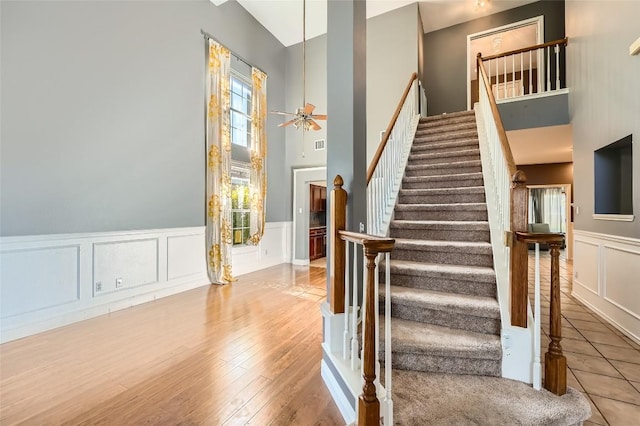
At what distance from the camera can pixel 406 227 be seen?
120 inches

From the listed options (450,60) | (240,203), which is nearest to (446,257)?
(240,203)

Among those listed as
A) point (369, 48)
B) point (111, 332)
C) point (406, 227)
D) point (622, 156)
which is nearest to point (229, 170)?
point (111, 332)

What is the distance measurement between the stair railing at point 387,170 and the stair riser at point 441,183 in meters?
0.17

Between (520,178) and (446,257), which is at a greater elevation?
(520,178)

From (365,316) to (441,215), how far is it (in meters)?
2.21

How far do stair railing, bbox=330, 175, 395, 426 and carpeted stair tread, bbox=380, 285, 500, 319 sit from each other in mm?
410

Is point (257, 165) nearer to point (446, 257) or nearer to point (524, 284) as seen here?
point (446, 257)

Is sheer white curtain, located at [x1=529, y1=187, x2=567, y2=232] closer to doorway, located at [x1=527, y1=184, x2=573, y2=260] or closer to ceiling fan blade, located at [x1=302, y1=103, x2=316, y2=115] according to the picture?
doorway, located at [x1=527, y1=184, x2=573, y2=260]

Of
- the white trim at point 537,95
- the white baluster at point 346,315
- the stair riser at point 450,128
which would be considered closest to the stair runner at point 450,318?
the white baluster at point 346,315

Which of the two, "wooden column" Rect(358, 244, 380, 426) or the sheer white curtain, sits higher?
the sheer white curtain

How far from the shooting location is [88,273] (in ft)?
10.6

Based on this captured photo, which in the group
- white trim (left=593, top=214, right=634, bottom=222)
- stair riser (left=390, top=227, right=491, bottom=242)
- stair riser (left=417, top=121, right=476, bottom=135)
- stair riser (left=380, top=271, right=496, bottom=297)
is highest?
stair riser (left=417, top=121, right=476, bottom=135)

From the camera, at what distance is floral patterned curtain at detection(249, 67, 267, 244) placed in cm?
569

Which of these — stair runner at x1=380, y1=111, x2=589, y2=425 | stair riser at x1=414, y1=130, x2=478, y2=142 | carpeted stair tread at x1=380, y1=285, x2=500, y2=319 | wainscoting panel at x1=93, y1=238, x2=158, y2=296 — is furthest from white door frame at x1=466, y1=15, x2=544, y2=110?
wainscoting panel at x1=93, y1=238, x2=158, y2=296
